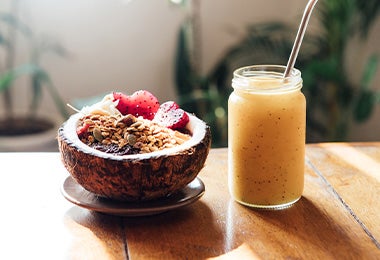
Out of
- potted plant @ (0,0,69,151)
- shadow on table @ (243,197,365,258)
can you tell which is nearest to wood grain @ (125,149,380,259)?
shadow on table @ (243,197,365,258)

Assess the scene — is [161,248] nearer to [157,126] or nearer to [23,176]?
[157,126]

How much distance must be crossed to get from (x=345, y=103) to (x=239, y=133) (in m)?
1.57

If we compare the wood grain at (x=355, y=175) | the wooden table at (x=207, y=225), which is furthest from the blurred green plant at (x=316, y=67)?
the wooden table at (x=207, y=225)

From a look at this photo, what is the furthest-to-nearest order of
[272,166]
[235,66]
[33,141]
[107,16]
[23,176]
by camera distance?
1. [235,66]
2. [107,16]
3. [33,141]
4. [23,176]
5. [272,166]

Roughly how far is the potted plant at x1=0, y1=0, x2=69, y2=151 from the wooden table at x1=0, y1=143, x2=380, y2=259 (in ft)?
3.95

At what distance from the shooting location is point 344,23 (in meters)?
2.52

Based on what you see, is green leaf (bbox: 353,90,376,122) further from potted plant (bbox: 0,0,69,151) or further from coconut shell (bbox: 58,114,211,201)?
coconut shell (bbox: 58,114,211,201)

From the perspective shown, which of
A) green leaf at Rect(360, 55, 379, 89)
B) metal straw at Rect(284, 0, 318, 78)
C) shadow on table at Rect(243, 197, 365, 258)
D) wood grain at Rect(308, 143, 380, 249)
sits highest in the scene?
metal straw at Rect(284, 0, 318, 78)

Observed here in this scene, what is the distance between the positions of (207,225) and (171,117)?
21 centimetres

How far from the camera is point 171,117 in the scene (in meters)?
1.24

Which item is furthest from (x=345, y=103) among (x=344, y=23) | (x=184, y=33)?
(x=184, y=33)

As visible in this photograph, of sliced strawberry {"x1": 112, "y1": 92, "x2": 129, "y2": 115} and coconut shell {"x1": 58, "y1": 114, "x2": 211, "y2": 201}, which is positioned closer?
coconut shell {"x1": 58, "y1": 114, "x2": 211, "y2": 201}

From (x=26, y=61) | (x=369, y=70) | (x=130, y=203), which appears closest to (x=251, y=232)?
(x=130, y=203)

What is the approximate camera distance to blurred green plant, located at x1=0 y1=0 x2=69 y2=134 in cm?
257
